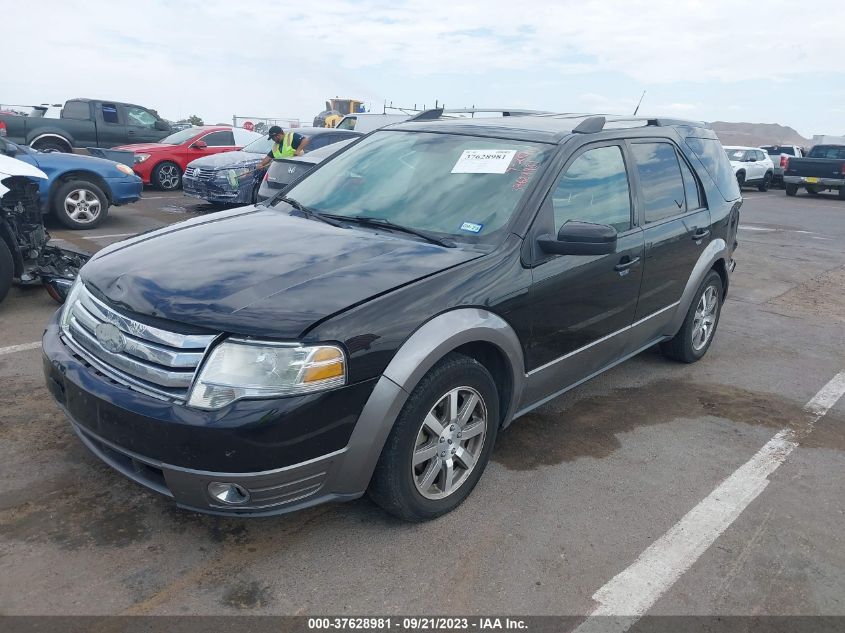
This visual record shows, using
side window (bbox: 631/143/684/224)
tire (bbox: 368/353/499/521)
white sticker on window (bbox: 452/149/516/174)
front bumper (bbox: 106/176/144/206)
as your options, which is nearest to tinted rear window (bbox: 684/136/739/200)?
side window (bbox: 631/143/684/224)

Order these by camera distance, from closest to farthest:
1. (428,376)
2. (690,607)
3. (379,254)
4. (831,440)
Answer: (690,607) < (428,376) < (379,254) < (831,440)

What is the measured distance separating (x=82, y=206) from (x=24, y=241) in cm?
390

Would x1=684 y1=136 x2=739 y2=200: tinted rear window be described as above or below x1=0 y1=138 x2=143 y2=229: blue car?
above

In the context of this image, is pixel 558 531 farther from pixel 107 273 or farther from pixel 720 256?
pixel 720 256

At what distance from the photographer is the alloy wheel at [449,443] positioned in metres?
2.96

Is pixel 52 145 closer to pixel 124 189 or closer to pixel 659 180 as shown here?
pixel 124 189

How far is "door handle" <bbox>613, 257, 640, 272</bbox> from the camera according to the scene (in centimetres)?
391

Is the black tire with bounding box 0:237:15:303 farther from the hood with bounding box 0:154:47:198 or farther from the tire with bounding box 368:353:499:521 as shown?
the tire with bounding box 368:353:499:521

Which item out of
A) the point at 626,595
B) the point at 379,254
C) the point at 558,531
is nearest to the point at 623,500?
the point at 558,531

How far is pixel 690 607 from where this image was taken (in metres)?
2.67

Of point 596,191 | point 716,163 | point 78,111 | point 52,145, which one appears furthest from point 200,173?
point 596,191

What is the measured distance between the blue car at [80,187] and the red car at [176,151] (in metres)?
4.83

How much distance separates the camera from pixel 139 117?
16641 millimetres

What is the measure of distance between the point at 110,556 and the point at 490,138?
2730 mm
